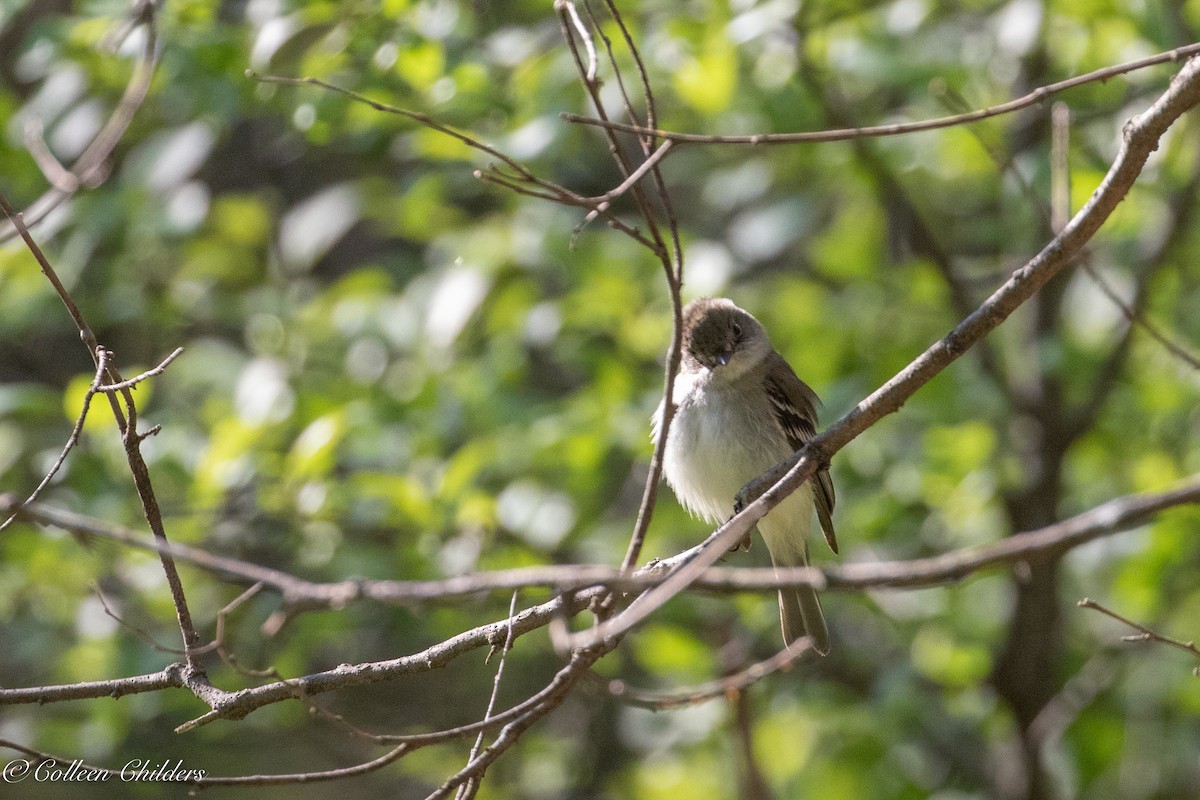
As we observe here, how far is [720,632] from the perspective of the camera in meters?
4.49

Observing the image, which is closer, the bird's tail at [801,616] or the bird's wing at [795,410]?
the bird's wing at [795,410]

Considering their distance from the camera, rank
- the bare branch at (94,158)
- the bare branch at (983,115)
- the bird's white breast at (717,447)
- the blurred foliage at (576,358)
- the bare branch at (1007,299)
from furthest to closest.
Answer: the blurred foliage at (576,358) < the bird's white breast at (717,447) < the bare branch at (94,158) < the bare branch at (1007,299) < the bare branch at (983,115)

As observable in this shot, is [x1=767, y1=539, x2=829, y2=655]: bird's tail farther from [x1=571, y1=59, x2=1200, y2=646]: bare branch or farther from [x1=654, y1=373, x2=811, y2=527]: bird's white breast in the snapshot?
[x1=571, y1=59, x2=1200, y2=646]: bare branch

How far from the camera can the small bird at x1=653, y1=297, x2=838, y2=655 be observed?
5.03m

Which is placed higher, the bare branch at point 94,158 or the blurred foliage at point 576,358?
the bare branch at point 94,158

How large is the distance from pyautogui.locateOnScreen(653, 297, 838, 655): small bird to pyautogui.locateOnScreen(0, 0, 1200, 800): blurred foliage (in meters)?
0.28

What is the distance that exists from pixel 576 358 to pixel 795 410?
1.38 metres

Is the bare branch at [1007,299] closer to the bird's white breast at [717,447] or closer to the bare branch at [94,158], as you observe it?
the bare branch at [94,158]

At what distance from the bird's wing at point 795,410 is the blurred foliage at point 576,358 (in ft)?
0.52

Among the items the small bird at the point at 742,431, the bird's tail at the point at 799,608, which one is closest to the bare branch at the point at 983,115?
the small bird at the point at 742,431

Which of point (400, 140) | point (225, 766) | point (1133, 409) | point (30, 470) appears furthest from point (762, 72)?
point (225, 766)

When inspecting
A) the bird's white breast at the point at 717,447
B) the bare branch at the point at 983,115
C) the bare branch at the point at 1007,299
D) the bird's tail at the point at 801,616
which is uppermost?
the bare branch at the point at 983,115

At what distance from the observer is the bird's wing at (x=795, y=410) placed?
16.5 ft

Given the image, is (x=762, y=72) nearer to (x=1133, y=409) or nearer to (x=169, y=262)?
(x=1133, y=409)
